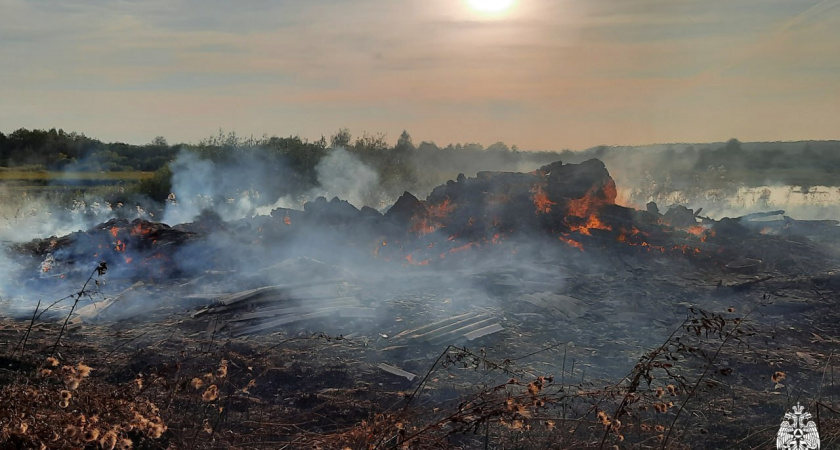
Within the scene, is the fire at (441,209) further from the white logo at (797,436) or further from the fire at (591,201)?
the white logo at (797,436)

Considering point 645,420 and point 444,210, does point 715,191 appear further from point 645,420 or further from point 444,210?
point 645,420

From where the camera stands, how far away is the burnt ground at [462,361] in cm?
396

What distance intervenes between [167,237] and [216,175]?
15.5 meters

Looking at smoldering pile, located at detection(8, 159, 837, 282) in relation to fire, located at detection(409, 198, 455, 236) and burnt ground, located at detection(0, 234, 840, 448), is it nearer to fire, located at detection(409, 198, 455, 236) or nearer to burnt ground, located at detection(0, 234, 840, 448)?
fire, located at detection(409, 198, 455, 236)

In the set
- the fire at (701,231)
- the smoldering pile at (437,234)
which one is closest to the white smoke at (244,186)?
the smoldering pile at (437,234)

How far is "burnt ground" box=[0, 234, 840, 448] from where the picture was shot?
3.96 meters

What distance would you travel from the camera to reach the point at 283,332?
971 centimetres

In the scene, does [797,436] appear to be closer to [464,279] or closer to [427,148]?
[464,279]

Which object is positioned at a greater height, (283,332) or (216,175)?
(216,175)

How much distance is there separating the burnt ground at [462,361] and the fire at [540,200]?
1.79 m

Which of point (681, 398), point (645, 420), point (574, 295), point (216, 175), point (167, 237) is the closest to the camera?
point (645, 420)

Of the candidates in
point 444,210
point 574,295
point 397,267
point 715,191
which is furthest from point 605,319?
point 715,191

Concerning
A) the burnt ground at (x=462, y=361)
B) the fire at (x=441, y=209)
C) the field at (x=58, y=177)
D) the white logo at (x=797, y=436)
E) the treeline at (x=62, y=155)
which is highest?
the treeline at (x=62, y=155)

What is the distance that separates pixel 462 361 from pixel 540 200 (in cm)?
953
